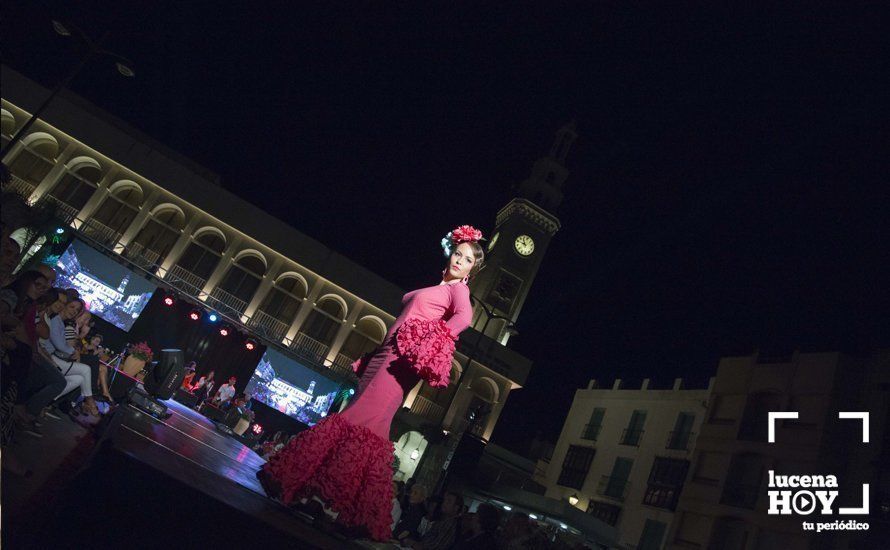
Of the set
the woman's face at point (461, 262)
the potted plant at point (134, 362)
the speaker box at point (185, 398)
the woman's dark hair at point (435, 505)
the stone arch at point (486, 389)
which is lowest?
the speaker box at point (185, 398)

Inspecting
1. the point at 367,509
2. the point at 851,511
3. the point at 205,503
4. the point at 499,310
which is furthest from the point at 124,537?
the point at 499,310

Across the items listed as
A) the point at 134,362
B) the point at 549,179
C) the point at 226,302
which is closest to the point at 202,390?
the point at 226,302

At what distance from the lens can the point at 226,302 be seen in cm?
2541

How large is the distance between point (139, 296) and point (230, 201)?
20.5 feet

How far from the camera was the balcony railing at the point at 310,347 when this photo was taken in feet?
83.6

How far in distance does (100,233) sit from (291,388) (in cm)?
1149

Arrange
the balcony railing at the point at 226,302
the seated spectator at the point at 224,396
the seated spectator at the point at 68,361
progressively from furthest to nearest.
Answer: the balcony railing at the point at 226,302, the seated spectator at the point at 224,396, the seated spectator at the point at 68,361

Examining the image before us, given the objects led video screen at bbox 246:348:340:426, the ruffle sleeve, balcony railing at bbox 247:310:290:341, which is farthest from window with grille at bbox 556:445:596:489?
the ruffle sleeve

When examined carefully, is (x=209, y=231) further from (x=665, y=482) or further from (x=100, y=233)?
(x=665, y=482)

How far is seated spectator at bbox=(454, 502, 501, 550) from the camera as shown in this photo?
5094mm

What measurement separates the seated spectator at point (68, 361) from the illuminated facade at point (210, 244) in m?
19.3

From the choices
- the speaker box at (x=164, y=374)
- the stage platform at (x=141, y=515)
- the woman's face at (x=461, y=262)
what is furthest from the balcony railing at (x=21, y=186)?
the stage platform at (x=141, y=515)

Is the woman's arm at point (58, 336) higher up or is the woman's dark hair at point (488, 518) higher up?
the woman's dark hair at point (488, 518)

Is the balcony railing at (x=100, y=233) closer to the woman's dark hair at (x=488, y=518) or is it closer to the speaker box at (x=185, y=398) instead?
the speaker box at (x=185, y=398)
